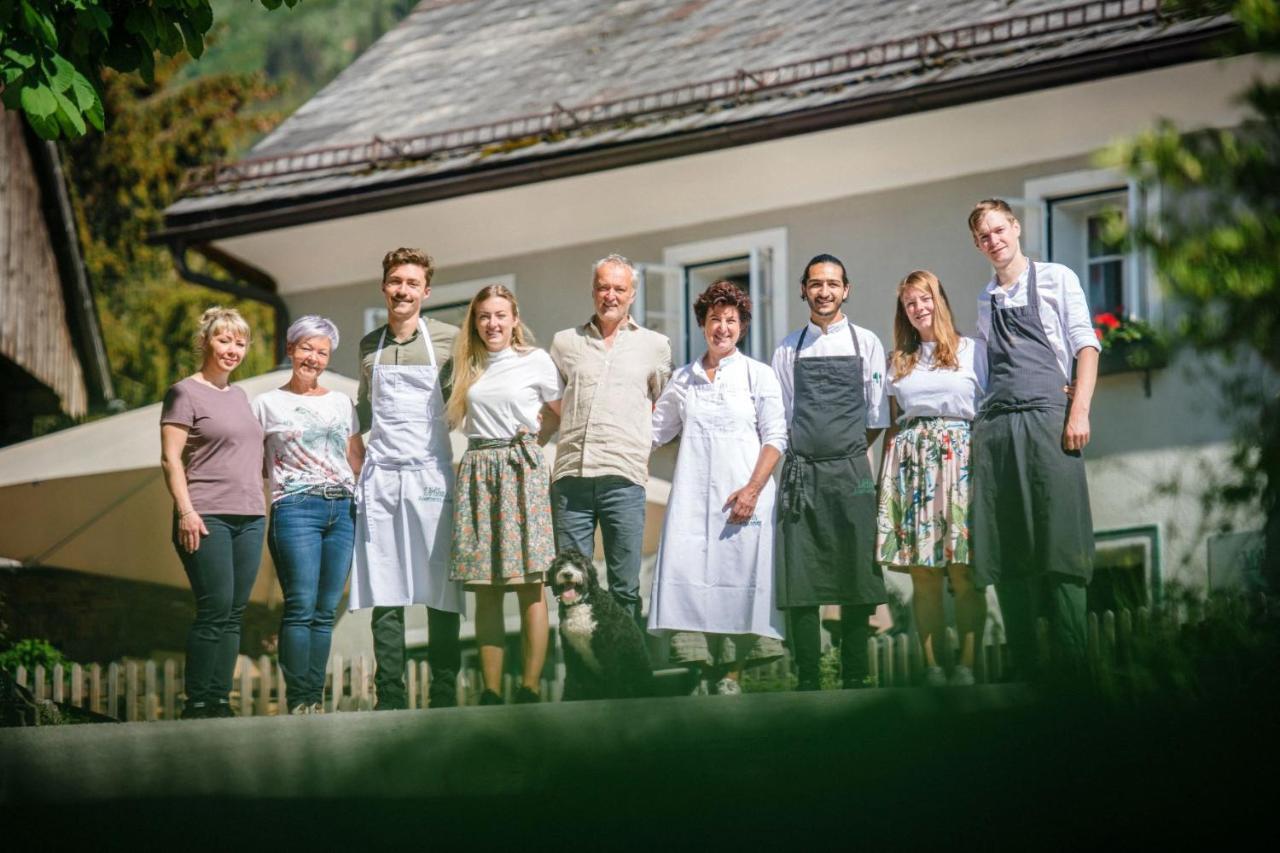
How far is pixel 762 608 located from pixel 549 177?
28.1ft

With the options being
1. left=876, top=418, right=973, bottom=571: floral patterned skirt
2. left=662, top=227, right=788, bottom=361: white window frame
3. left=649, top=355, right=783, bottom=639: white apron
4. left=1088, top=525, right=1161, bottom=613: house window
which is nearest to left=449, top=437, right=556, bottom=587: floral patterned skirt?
left=649, top=355, right=783, bottom=639: white apron

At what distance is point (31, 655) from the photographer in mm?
13023

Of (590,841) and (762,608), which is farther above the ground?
(762,608)

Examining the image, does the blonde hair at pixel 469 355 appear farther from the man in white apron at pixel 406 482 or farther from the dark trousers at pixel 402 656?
the dark trousers at pixel 402 656

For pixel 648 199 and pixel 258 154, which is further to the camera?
pixel 258 154

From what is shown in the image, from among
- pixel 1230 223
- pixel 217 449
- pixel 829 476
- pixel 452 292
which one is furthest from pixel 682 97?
pixel 1230 223

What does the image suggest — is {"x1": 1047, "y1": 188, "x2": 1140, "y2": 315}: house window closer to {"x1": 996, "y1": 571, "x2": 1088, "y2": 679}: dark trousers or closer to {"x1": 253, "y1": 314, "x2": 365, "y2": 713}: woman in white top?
{"x1": 996, "y1": 571, "x2": 1088, "y2": 679}: dark trousers

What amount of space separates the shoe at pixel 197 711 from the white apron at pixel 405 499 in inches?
28.1

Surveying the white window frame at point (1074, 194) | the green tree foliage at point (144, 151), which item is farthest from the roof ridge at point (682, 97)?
the green tree foliage at point (144, 151)

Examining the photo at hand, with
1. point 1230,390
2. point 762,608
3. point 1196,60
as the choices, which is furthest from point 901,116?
point 1230,390

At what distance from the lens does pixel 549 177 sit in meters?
15.5

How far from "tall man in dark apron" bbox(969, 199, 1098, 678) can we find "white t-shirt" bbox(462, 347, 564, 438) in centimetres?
168

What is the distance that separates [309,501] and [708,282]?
873 cm

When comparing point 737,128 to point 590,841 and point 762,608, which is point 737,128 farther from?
point 590,841
